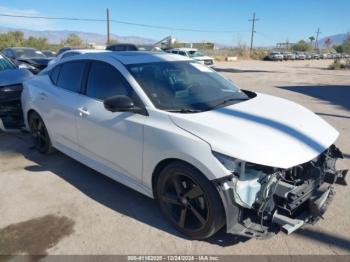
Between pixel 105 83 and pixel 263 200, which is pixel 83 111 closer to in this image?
pixel 105 83

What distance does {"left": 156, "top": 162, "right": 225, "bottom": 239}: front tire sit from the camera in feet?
9.30

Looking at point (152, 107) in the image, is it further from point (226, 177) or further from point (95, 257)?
point (95, 257)

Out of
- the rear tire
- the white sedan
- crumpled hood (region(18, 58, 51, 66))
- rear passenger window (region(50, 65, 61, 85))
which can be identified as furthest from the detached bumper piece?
crumpled hood (region(18, 58, 51, 66))

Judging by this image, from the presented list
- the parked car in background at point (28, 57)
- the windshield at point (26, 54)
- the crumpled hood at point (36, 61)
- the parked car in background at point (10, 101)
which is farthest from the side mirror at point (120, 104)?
the windshield at point (26, 54)

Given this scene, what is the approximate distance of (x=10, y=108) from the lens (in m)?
6.31

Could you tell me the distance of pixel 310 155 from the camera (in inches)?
113

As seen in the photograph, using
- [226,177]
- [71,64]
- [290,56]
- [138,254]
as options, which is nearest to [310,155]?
[226,177]

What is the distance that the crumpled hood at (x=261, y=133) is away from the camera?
2.70m

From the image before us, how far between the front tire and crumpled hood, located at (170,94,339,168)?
0.36 metres

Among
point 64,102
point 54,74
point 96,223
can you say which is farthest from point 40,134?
point 96,223

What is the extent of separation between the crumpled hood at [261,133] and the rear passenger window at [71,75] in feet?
5.99

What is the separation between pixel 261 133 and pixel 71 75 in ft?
Result: 9.45

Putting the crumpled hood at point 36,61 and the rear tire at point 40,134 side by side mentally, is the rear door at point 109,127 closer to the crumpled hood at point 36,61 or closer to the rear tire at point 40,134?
the rear tire at point 40,134

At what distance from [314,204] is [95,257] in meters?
2.04
